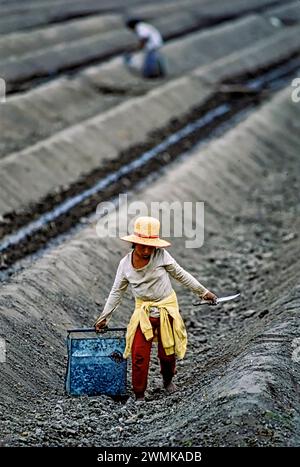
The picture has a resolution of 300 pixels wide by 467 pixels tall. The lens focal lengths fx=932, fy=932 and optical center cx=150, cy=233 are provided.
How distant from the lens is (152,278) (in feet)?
24.3

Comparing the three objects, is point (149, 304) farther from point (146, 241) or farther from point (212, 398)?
point (212, 398)

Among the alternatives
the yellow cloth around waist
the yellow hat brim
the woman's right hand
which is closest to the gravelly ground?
the yellow cloth around waist

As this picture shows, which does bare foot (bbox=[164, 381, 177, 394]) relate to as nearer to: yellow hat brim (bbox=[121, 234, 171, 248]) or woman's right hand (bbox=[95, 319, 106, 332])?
woman's right hand (bbox=[95, 319, 106, 332])

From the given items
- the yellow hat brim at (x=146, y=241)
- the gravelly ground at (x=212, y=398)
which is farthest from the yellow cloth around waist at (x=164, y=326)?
the yellow hat brim at (x=146, y=241)

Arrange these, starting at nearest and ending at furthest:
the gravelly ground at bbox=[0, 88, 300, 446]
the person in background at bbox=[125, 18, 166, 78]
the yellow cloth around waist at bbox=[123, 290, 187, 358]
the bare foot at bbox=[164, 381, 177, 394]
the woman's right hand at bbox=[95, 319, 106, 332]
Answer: the gravelly ground at bbox=[0, 88, 300, 446]
the yellow cloth around waist at bbox=[123, 290, 187, 358]
the woman's right hand at bbox=[95, 319, 106, 332]
the bare foot at bbox=[164, 381, 177, 394]
the person in background at bbox=[125, 18, 166, 78]

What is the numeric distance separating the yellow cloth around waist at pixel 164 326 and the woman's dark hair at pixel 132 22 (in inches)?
951

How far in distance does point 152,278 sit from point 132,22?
25.3m

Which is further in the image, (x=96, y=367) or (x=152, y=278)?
(x=96, y=367)

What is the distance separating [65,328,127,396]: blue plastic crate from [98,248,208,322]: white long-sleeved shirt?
36cm

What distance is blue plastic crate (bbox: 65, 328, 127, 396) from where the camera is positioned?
772 centimetres

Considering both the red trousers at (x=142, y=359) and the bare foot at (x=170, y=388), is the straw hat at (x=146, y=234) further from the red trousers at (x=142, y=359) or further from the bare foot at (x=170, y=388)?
the bare foot at (x=170, y=388)

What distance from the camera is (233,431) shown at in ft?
20.3

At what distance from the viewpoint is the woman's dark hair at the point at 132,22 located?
30808 millimetres

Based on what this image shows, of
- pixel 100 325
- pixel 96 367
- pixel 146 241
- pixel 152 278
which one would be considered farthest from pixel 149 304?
pixel 96 367
